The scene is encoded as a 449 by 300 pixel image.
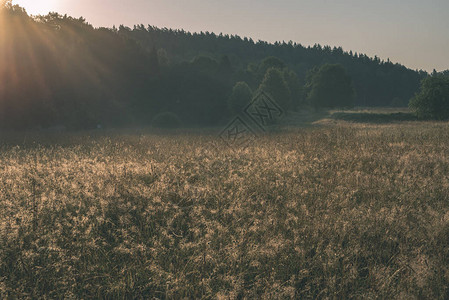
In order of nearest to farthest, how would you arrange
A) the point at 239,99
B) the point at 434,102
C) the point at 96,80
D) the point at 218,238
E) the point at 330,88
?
the point at 218,238
the point at 434,102
the point at 96,80
the point at 239,99
the point at 330,88

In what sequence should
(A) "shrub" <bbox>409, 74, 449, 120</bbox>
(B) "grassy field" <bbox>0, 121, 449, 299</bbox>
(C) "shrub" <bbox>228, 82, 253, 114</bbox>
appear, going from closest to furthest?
1. (B) "grassy field" <bbox>0, 121, 449, 299</bbox>
2. (A) "shrub" <bbox>409, 74, 449, 120</bbox>
3. (C) "shrub" <bbox>228, 82, 253, 114</bbox>

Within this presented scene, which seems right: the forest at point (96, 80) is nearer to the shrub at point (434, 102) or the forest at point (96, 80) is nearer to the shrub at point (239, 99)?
the shrub at point (239, 99)

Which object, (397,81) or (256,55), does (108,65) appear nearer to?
(256,55)

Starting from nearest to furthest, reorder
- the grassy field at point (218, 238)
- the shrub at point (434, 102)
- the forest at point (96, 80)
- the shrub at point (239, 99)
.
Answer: the grassy field at point (218, 238), the forest at point (96, 80), the shrub at point (434, 102), the shrub at point (239, 99)

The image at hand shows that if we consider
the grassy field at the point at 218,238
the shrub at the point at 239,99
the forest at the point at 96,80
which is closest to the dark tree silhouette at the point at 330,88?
the forest at the point at 96,80


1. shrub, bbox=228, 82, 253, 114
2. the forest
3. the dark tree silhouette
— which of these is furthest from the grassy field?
the dark tree silhouette

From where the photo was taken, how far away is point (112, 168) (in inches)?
197

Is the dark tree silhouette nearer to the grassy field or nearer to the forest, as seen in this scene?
the forest

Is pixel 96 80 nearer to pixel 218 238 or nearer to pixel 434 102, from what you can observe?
pixel 218 238

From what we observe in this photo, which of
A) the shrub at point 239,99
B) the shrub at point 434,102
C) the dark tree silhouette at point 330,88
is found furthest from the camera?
the dark tree silhouette at point 330,88

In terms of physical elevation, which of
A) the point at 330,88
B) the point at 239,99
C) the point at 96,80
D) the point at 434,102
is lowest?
the point at 434,102

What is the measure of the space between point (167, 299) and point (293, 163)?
4.73 meters

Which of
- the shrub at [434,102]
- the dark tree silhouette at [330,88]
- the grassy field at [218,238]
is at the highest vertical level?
the dark tree silhouette at [330,88]

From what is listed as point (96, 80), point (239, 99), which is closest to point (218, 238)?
point (239, 99)
